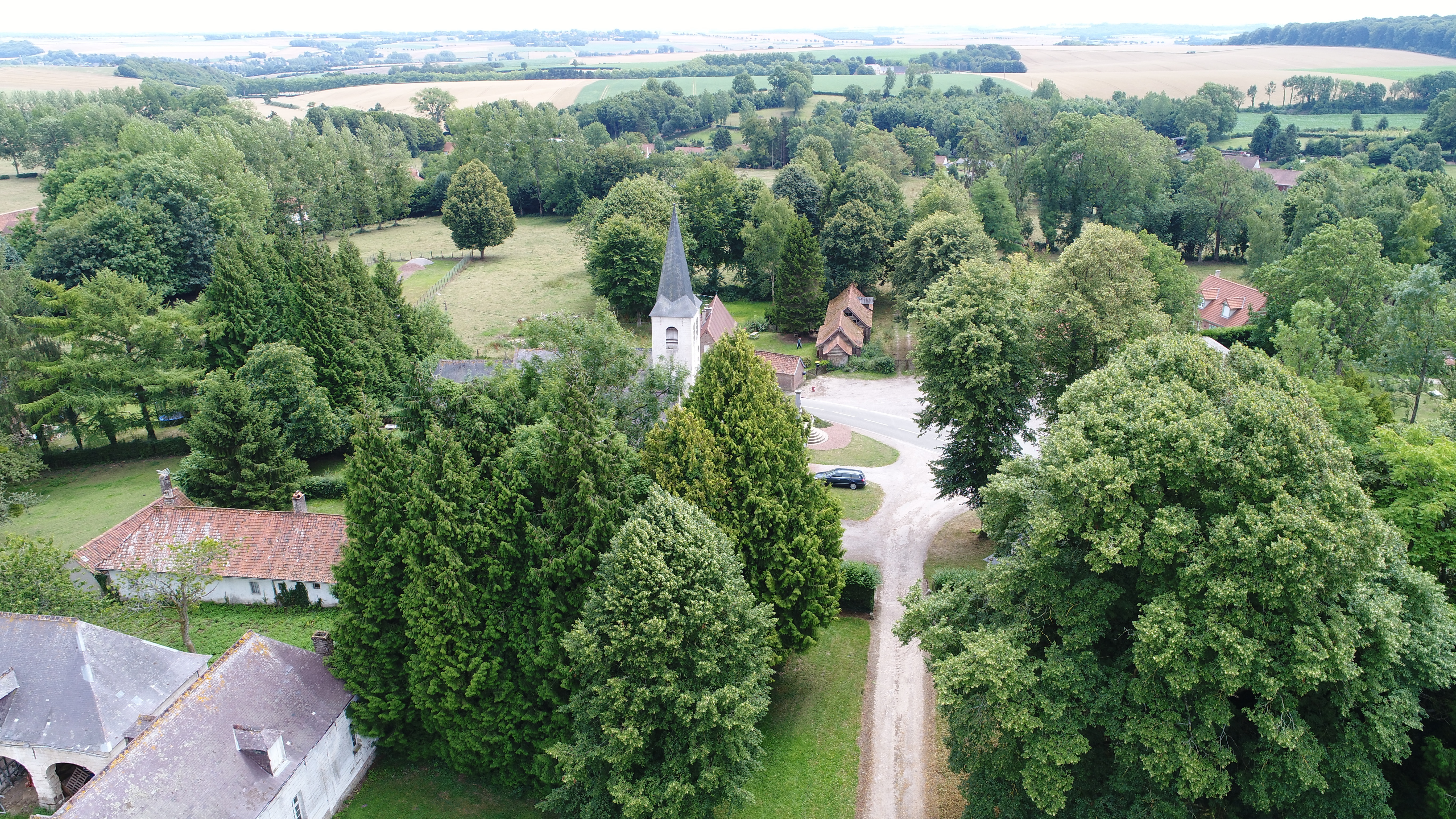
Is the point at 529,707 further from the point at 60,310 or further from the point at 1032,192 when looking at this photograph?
the point at 1032,192

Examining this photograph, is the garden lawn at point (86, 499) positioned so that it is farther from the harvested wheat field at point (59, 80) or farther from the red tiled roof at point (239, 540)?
the harvested wheat field at point (59, 80)

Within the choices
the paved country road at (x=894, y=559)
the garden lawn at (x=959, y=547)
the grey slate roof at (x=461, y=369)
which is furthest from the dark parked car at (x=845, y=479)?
the grey slate roof at (x=461, y=369)

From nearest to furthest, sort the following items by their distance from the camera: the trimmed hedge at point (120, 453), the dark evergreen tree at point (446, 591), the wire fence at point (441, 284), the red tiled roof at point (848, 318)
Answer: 1. the dark evergreen tree at point (446, 591)
2. the trimmed hedge at point (120, 453)
3. the red tiled roof at point (848, 318)
4. the wire fence at point (441, 284)

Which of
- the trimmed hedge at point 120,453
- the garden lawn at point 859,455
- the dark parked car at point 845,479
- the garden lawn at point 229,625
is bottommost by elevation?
the garden lawn at point 859,455

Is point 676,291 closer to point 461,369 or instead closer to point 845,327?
point 461,369

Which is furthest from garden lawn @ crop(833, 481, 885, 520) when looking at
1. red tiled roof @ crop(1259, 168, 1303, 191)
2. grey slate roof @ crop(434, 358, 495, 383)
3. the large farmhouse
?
red tiled roof @ crop(1259, 168, 1303, 191)

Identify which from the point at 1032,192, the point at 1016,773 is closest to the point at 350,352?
the point at 1016,773

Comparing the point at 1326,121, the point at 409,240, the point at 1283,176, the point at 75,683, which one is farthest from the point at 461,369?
the point at 1326,121
